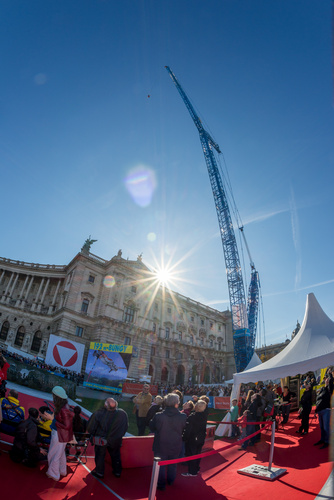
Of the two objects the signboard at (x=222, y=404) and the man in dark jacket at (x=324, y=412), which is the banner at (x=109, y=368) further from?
the man in dark jacket at (x=324, y=412)

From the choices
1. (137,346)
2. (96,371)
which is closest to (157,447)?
(96,371)

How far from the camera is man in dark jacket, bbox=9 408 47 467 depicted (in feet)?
18.2

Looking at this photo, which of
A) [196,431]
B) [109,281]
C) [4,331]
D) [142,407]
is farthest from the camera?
[109,281]

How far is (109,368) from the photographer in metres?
17.7

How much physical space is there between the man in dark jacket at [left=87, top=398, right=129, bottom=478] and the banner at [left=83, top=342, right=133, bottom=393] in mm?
11696

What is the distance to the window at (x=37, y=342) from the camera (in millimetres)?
40281

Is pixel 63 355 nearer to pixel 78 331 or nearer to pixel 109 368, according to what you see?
pixel 109 368

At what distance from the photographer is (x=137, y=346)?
42.4m

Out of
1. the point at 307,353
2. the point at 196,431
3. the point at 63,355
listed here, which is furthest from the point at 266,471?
the point at 63,355

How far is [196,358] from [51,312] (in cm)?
2760

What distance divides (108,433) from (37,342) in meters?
40.7

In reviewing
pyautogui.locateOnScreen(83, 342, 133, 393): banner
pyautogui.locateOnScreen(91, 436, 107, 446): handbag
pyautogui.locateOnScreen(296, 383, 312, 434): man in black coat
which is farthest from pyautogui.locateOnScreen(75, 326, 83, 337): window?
pyautogui.locateOnScreen(91, 436, 107, 446): handbag

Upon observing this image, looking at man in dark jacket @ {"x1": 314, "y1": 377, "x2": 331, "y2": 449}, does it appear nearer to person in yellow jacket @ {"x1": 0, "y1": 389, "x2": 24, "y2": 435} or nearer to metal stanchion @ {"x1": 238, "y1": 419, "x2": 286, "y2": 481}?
metal stanchion @ {"x1": 238, "y1": 419, "x2": 286, "y2": 481}

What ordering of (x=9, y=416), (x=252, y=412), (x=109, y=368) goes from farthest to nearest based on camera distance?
(x=109, y=368), (x=252, y=412), (x=9, y=416)
